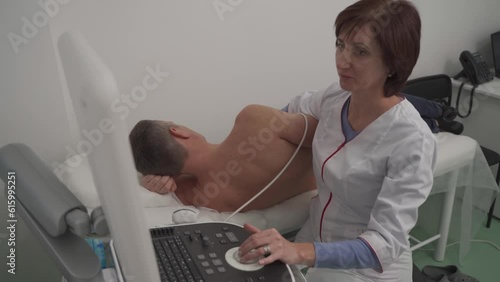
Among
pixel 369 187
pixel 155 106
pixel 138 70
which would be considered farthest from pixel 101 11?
pixel 369 187

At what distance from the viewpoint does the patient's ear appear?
65.2 inches

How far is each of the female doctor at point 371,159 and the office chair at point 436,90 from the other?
4.12 feet

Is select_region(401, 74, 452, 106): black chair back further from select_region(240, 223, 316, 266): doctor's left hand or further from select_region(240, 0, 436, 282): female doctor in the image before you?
select_region(240, 223, 316, 266): doctor's left hand

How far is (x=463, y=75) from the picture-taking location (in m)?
3.01

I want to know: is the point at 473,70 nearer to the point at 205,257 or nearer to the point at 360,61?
the point at 360,61

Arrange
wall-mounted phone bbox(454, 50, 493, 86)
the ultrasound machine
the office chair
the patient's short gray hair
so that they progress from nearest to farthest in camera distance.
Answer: the ultrasound machine < the patient's short gray hair < the office chair < wall-mounted phone bbox(454, 50, 493, 86)

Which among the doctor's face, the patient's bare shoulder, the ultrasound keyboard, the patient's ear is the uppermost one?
the doctor's face

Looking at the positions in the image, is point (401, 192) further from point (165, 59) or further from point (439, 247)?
point (439, 247)

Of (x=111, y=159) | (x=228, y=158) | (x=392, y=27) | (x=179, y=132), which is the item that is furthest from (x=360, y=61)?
(x=111, y=159)

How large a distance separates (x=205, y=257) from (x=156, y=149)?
0.59m

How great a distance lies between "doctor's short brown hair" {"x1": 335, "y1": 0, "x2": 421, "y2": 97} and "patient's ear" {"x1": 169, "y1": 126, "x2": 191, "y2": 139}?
0.68 metres

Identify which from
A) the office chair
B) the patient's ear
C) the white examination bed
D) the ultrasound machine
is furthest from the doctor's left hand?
the office chair

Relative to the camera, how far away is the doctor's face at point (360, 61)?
1315 millimetres

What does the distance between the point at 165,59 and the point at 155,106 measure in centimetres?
21
